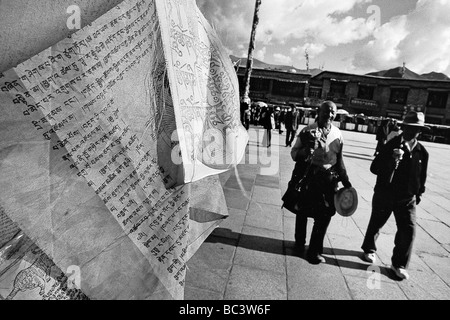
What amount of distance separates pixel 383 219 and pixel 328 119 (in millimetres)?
1376

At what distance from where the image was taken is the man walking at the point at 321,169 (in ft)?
9.49

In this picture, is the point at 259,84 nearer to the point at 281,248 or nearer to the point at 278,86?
the point at 278,86

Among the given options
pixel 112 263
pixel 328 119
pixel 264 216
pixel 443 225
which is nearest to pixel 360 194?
pixel 443 225

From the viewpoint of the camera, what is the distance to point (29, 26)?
1.86ft

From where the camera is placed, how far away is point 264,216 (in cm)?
420

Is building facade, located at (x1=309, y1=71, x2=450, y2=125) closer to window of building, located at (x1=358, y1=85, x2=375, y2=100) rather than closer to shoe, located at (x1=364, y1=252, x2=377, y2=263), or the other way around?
window of building, located at (x1=358, y1=85, x2=375, y2=100)

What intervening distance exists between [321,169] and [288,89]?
3553 centimetres

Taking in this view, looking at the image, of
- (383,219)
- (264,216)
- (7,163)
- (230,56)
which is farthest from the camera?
(264,216)

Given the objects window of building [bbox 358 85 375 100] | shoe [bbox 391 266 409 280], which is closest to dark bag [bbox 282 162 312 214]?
shoe [bbox 391 266 409 280]

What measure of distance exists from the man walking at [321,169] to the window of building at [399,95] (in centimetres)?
3893

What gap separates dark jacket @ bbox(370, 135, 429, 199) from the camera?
2.84 m

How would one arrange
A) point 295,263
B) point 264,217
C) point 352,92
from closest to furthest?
point 295,263 → point 264,217 → point 352,92

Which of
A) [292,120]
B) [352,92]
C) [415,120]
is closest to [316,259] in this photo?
[415,120]
